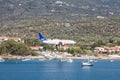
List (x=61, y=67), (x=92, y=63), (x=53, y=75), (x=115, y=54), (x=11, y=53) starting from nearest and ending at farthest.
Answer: (x=53, y=75)
(x=61, y=67)
(x=92, y=63)
(x=11, y=53)
(x=115, y=54)

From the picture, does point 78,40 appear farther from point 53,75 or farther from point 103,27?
point 53,75

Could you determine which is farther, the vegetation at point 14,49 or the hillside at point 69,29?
the hillside at point 69,29

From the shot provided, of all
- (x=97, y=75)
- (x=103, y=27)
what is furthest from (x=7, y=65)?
(x=103, y=27)

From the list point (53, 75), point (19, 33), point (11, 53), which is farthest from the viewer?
point (19, 33)

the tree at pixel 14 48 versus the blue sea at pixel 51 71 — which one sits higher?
the tree at pixel 14 48

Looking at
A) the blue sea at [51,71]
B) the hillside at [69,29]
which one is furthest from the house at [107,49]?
the blue sea at [51,71]

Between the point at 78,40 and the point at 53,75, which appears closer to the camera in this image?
the point at 53,75

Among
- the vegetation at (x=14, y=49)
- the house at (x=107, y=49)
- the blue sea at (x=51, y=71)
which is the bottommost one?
the blue sea at (x=51, y=71)

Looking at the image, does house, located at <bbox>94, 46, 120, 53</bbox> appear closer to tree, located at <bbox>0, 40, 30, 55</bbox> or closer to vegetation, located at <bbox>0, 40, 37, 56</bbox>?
vegetation, located at <bbox>0, 40, 37, 56</bbox>

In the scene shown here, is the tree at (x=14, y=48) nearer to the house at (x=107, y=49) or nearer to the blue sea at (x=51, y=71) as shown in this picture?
the blue sea at (x=51, y=71)
